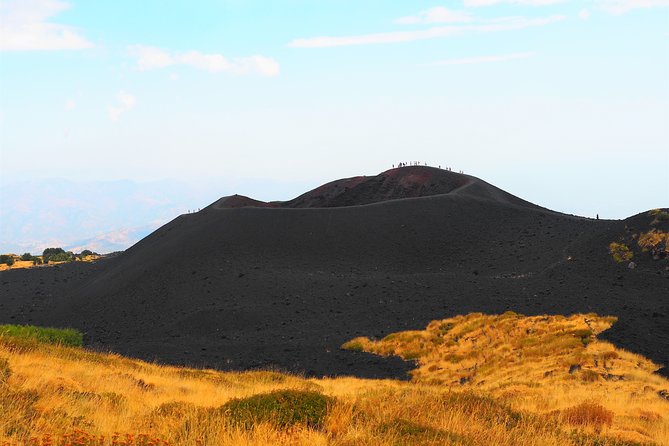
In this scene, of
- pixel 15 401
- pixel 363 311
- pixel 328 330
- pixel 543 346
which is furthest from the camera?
pixel 363 311

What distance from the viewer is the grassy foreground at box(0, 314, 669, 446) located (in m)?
8.80

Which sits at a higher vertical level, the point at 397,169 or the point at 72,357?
the point at 397,169

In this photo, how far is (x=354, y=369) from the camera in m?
27.5

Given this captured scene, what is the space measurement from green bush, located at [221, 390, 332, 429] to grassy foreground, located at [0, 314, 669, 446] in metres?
0.03

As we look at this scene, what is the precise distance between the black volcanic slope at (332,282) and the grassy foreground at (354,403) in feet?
11.8

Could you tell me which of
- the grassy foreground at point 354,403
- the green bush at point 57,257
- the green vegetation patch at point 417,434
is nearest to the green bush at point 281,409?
the grassy foreground at point 354,403

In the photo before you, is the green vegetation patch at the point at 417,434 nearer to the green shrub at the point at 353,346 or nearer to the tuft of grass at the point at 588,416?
the tuft of grass at the point at 588,416

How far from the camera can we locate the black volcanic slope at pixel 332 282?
31266 millimetres

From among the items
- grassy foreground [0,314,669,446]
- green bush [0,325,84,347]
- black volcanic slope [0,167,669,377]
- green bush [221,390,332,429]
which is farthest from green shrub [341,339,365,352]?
green bush [221,390,332,429]

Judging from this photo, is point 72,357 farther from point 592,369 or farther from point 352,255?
point 352,255

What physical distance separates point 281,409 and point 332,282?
3089cm

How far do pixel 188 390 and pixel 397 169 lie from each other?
63294mm

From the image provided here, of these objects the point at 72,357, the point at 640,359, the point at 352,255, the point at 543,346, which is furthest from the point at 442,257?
the point at 72,357

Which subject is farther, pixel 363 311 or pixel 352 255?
pixel 352 255
